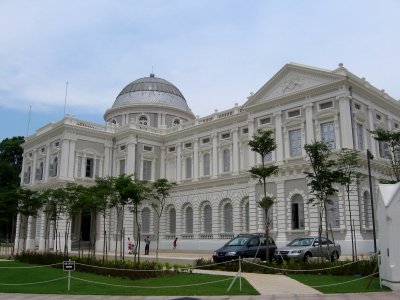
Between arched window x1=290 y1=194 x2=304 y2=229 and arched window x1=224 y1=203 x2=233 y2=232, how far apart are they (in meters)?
7.61

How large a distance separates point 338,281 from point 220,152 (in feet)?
84.7

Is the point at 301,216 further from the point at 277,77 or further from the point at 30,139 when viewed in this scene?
the point at 30,139

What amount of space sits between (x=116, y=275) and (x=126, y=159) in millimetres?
26413

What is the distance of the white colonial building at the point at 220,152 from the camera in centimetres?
3028

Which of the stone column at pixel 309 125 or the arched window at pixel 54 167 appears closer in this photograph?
the stone column at pixel 309 125

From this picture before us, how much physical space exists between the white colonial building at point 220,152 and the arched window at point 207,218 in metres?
0.09

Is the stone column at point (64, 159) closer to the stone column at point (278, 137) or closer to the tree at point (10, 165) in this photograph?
the tree at point (10, 165)

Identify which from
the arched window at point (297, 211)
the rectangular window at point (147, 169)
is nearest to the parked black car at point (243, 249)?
the arched window at point (297, 211)

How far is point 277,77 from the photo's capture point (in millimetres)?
33750

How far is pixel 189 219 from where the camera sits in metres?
41.6

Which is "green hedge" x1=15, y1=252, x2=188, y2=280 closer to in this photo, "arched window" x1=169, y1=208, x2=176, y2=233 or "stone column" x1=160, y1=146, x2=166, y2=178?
"arched window" x1=169, y1=208, x2=176, y2=233

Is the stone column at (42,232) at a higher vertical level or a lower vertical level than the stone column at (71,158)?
lower

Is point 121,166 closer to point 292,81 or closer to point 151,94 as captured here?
point 151,94

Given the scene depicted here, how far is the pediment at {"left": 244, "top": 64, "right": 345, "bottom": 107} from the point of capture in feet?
102
